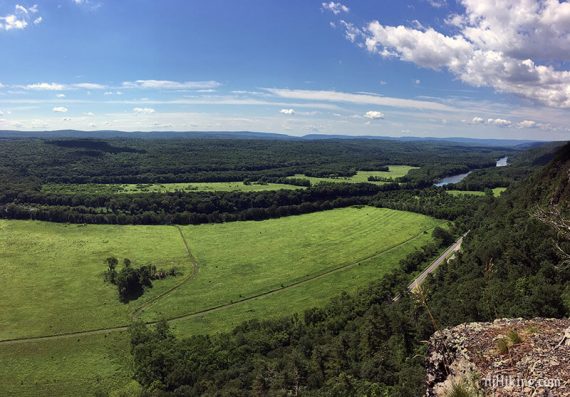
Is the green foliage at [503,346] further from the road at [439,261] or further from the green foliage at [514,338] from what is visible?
the road at [439,261]

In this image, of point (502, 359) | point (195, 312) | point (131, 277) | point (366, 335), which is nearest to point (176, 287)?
point (131, 277)

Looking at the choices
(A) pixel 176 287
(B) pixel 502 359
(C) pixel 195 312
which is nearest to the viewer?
(B) pixel 502 359

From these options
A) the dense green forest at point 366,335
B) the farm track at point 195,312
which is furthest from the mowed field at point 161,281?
the dense green forest at point 366,335

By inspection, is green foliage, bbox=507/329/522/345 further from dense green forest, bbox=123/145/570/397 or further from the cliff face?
dense green forest, bbox=123/145/570/397

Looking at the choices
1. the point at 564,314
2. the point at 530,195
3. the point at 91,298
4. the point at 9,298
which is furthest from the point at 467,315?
the point at 9,298

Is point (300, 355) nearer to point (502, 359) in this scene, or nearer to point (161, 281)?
point (502, 359)

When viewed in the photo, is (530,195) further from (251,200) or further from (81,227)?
(81,227)

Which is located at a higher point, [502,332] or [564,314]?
[502,332]

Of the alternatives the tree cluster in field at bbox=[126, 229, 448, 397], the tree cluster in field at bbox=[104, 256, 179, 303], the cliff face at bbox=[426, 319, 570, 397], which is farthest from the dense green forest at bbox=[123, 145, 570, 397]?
the cliff face at bbox=[426, 319, 570, 397]
